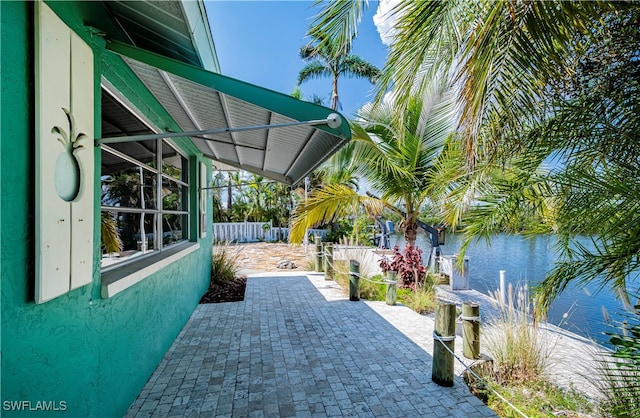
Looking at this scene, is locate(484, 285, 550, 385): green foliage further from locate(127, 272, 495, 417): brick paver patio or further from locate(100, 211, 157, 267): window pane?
locate(100, 211, 157, 267): window pane

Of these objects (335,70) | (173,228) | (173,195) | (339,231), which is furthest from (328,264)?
(335,70)

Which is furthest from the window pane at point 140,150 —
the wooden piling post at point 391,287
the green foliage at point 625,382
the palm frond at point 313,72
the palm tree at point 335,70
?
the palm frond at point 313,72

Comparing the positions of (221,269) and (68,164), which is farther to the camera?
(221,269)

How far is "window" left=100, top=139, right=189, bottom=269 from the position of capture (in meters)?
2.87

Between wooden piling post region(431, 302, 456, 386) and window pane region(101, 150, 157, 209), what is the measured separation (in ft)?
12.1

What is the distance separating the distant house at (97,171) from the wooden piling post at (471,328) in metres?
2.63

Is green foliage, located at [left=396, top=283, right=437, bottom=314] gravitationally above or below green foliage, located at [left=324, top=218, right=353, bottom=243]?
below

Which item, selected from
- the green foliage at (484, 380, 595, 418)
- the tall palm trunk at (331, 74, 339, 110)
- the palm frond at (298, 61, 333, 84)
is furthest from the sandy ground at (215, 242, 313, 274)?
the palm frond at (298, 61, 333, 84)

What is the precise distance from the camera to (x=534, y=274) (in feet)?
20.1

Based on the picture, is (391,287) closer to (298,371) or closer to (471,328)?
(471,328)

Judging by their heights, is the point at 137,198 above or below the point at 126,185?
below

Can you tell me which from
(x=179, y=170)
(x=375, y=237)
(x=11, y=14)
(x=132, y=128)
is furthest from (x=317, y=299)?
(x=375, y=237)

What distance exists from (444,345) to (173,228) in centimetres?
451

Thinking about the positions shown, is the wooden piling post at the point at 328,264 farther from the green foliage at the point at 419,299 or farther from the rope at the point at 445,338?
the rope at the point at 445,338
